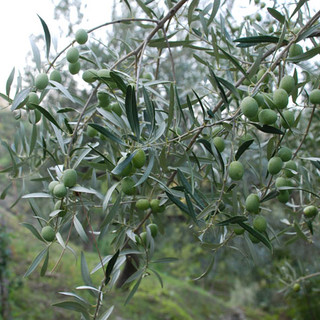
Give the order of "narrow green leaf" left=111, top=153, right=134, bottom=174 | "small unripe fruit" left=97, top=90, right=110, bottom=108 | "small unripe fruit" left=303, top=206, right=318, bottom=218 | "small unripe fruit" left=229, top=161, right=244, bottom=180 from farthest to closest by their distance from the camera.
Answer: "small unripe fruit" left=303, top=206, right=318, bottom=218
"small unripe fruit" left=97, top=90, right=110, bottom=108
"small unripe fruit" left=229, top=161, right=244, bottom=180
"narrow green leaf" left=111, top=153, right=134, bottom=174

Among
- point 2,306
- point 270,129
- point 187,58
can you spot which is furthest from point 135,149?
point 187,58

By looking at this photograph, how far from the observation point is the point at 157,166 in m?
0.75

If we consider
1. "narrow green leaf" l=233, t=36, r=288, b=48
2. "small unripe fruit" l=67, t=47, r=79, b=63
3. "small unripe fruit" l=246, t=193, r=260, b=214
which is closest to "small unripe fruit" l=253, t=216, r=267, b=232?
"small unripe fruit" l=246, t=193, r=260, b=214

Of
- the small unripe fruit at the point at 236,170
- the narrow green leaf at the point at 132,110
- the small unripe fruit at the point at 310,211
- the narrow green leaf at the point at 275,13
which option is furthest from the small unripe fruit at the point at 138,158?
the small unripe fruit at the point at 310,211

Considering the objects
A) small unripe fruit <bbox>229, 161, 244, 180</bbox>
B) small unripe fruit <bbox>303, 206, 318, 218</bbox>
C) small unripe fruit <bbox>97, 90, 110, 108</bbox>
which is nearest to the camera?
small unripe fruit <bbox>229, 161, 244, 180</bbox>

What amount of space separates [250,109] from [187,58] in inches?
127

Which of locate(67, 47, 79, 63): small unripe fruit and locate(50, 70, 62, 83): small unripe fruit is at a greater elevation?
locate(67, 47, 79, 63): small unripe fruit

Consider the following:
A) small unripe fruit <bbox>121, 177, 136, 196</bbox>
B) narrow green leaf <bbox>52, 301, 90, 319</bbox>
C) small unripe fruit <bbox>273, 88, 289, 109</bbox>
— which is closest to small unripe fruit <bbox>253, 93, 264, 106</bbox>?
small unripe fruit <bbox>273, 88, 289, 109</bbox>

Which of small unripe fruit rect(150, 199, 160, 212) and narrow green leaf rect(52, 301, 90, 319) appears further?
small unripe fruit rect(150, 199, 160, 212)

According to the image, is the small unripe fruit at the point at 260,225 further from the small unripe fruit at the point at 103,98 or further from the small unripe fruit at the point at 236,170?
the small unripe fruit at the point at 103,98

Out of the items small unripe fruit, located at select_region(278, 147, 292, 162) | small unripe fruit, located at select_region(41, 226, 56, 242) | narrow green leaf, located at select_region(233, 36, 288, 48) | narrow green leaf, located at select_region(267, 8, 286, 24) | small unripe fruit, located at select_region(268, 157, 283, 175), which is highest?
narrow green leaf, located at select_region(267, 8, 286, 24)

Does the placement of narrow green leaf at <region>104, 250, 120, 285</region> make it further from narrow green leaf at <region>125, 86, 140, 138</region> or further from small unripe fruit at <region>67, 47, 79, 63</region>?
small unripe fruit at <region>67, 47, 79, 63</region>

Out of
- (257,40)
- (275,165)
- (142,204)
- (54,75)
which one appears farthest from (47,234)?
(257,40)

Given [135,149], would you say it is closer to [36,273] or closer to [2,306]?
Answer: [2,306]
